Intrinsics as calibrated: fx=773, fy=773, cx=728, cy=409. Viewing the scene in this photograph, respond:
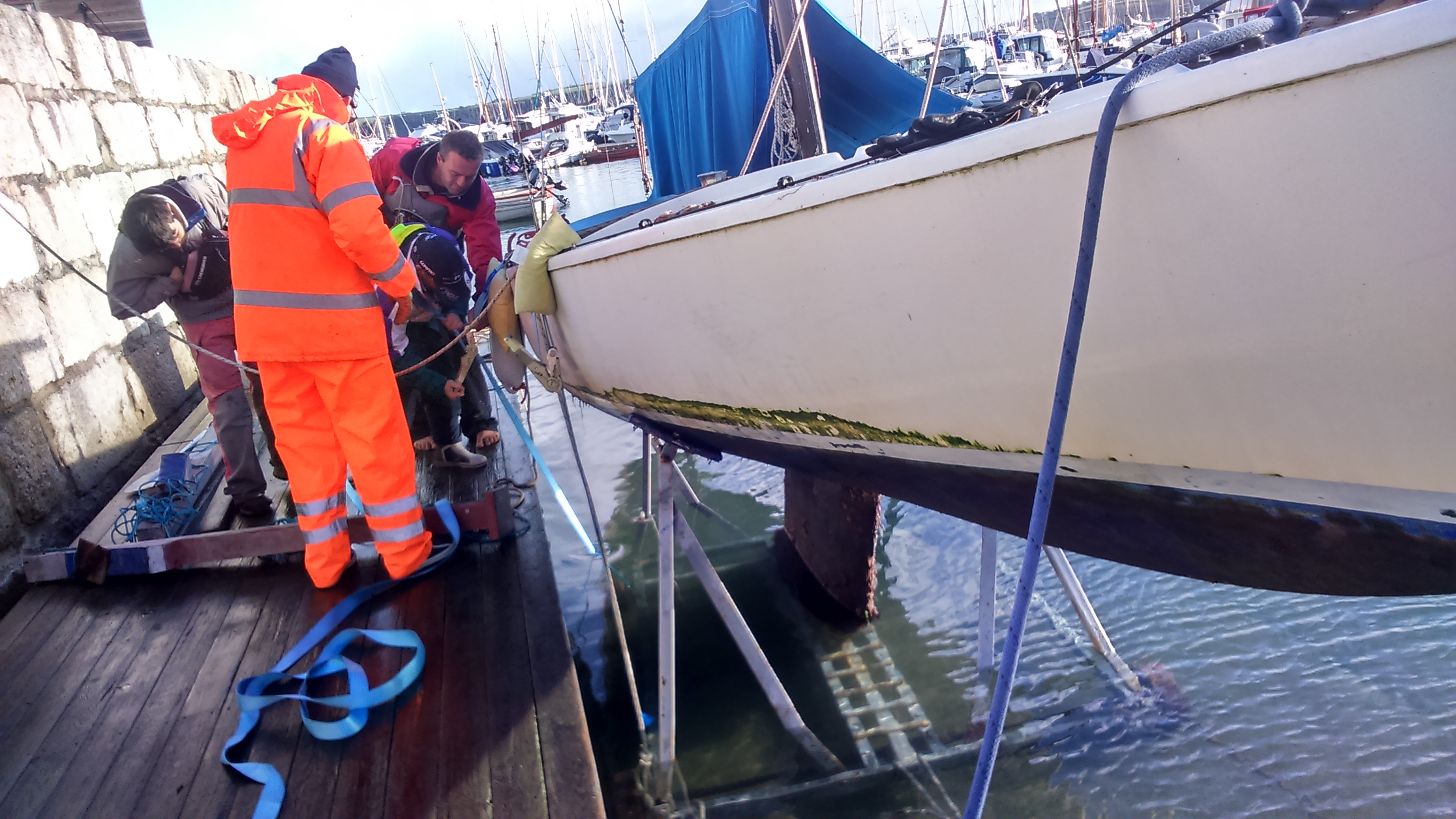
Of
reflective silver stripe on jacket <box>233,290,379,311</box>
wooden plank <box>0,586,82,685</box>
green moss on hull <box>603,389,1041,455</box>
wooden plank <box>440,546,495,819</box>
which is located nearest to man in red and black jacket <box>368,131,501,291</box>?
reflective silver stripe on jacket <box>233,290,379,311</box>

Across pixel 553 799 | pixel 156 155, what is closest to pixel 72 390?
pixel 156 155

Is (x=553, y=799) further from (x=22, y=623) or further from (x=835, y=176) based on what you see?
(x=22, y=623)

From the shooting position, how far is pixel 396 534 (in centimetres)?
267

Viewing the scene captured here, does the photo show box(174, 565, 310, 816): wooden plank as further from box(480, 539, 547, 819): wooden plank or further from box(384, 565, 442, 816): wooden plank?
box(480, 539, 547, 819): wooden plank

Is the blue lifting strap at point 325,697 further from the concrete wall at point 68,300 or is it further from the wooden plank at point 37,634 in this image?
the concrete wall at point 68,300

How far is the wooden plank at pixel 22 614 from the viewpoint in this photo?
2559mm

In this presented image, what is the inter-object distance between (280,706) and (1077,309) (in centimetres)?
229

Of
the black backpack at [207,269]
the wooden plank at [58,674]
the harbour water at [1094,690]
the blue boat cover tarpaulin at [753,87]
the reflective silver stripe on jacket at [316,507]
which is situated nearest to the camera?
the wooden plank at [58,674]

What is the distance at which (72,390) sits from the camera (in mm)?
3533

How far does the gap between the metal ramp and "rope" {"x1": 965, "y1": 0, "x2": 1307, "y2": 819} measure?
1.49m

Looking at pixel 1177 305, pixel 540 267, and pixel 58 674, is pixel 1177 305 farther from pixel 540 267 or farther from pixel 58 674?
pixel 58 674

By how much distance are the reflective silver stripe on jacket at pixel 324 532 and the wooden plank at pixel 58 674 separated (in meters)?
0.63

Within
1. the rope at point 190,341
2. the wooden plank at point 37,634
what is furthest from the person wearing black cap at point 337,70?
the wooden plank at point 37,634

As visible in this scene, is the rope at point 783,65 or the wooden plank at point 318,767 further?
the rope at point 783,65
